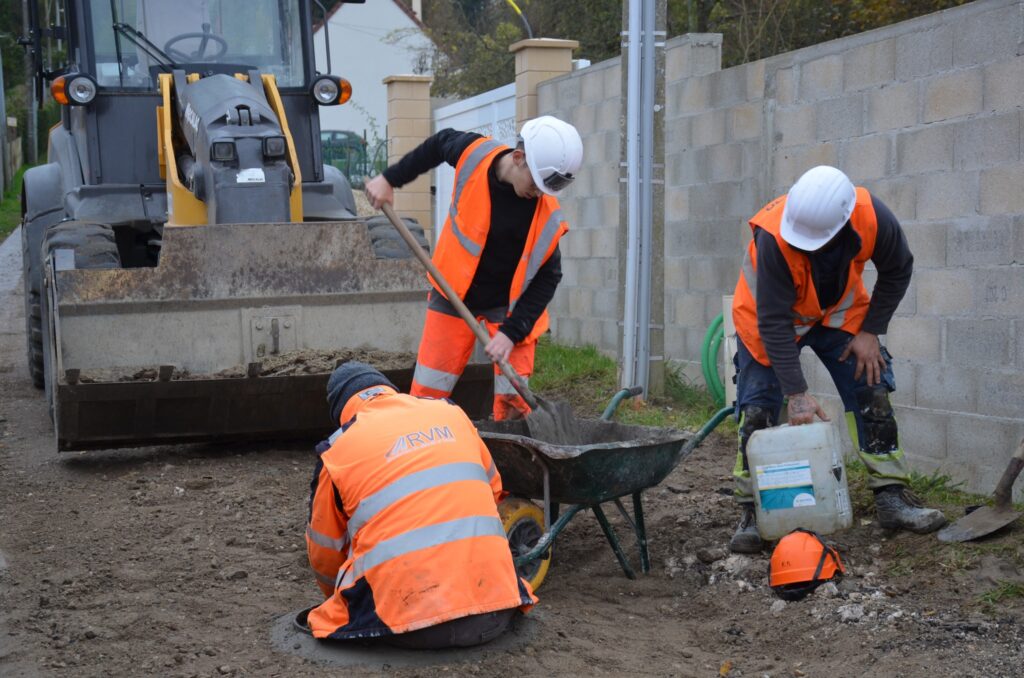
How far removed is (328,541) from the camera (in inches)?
152

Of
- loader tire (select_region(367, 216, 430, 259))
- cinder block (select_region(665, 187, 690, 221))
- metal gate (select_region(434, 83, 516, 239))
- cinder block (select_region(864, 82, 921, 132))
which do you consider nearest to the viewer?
cinder block (select_region(864, 82, 921, 132))

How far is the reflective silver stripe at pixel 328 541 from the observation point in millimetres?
3865

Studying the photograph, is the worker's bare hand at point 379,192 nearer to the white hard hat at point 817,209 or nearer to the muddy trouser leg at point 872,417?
the white hard hat at point 817,209

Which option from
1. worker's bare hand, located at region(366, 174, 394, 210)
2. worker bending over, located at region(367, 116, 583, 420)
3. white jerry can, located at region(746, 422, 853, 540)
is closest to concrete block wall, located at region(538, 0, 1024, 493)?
white jerry can, located at region(746, 422, 853, 540)

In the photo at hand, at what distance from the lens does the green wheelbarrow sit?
14.0ft

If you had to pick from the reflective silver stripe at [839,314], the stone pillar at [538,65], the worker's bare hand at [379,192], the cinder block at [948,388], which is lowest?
the cinder block at [948,388]

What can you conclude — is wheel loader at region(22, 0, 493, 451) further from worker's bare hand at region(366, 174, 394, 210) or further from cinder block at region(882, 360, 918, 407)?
cinder block at region(882, 360, 918, 407)

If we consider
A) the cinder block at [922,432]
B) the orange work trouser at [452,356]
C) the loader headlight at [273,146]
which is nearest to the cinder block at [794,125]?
the cinder block at [922,432]

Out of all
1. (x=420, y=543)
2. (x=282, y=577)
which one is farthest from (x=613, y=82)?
(x=420, y=543)

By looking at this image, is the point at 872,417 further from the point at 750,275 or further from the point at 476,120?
the point at 476,120

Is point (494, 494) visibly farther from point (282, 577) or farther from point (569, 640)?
point (282, 577)

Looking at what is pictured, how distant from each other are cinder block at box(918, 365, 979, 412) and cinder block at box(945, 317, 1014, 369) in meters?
0.05

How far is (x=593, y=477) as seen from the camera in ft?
14.2

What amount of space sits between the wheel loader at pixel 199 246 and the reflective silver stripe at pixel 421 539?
2769 mm
